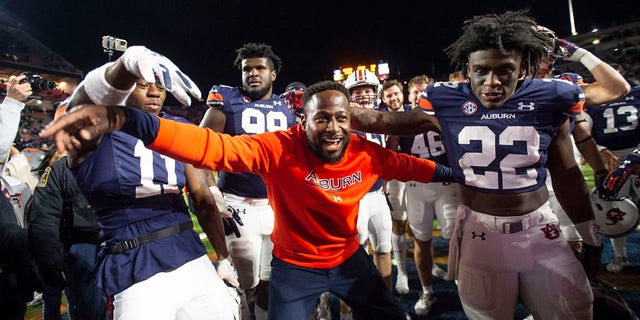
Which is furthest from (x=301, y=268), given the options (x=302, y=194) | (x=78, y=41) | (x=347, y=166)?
(x=78, y=41)

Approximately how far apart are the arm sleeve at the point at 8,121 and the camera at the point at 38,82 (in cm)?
21

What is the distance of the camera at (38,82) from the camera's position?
2833 mm

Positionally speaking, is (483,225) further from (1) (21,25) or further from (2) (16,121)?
(1) (21,25)

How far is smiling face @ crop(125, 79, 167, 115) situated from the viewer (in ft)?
7.61

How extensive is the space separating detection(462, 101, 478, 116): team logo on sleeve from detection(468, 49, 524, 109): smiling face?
5 centimetres

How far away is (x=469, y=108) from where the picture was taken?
84.8 inches

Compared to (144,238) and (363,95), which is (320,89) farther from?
(363,95)

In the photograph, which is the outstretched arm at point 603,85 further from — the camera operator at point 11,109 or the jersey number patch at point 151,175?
the camera operator at point 11,109

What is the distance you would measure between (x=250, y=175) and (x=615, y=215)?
11.9ft

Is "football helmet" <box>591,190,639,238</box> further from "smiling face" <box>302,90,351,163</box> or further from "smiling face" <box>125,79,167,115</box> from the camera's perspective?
"smiling face" <box>125,79,167,115</box>

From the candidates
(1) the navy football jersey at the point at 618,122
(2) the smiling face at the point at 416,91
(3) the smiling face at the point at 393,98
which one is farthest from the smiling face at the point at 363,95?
(1) the navy football jersey at the point at 618,122

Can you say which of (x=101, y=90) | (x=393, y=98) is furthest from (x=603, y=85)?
(x=101, y=90)

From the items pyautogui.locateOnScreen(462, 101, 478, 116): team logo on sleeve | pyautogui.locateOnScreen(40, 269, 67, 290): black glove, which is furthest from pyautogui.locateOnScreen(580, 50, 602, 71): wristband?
pyautogui.locateOnScreen(40, 269, 67, 290): black glove

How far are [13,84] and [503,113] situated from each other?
13.2 feet
